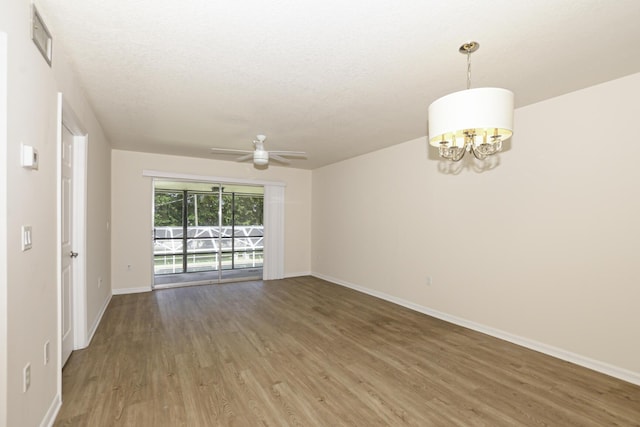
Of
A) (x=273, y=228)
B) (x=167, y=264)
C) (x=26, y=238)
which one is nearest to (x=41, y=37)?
(x=26, y=238)

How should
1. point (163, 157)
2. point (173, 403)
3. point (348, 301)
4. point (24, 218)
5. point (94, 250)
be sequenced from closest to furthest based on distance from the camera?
point (24, 218)
point (173, 403)
point (94, 250)
point (348, 301)
point (163, 157)

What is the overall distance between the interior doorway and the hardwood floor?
3.24 meters

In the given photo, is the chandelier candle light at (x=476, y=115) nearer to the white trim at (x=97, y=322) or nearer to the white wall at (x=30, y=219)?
the white wall at (x=30, y=219)

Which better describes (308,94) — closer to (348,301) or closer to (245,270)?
(348,301)

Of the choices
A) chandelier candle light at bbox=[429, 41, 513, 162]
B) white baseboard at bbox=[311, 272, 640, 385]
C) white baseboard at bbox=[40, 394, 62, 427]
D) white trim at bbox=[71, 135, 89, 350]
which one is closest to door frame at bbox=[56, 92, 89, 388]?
white trim at bbox=[71, 135, 89, 350]

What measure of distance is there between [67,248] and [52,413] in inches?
55.7

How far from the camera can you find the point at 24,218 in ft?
5.23

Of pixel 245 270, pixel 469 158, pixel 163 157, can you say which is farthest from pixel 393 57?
pixel 245 270

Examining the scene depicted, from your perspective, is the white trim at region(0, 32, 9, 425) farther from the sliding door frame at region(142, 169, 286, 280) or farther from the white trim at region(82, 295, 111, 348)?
the sliding door frame at region(142, 169, 286, 280)

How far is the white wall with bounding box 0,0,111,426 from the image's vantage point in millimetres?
1425

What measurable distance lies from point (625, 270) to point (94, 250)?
5.32m

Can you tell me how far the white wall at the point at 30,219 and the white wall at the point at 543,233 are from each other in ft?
13.2

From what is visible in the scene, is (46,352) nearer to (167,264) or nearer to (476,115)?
(476,115)

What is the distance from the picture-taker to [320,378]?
256cm
